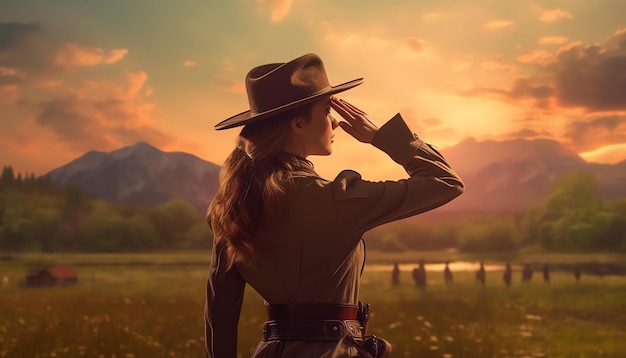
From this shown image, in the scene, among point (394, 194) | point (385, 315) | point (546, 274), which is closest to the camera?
point (394, 194)

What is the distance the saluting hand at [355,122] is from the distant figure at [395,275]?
2.67m

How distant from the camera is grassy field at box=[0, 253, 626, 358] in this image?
13.2ft

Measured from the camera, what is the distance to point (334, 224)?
4.87 feet

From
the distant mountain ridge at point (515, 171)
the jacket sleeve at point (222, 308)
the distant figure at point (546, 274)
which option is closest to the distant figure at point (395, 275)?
the distant mountain ridge at point (515, 171)

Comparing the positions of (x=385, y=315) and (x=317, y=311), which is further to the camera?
(x=385, y=315)

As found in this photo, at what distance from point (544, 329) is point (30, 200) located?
8.77ft

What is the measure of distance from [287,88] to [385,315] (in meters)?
2.69

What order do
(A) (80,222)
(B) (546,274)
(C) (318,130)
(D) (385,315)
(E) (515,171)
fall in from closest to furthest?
(C) (318,130), (D) (385,315), (B) (546,274), (E) (515,171), (A) (80,222)

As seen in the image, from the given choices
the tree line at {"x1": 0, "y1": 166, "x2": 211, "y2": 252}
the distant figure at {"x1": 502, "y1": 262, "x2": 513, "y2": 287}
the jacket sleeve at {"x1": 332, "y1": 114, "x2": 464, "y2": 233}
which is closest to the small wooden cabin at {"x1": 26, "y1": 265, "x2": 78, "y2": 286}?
the tree line at {"x1": 0, "y1": 166, "x2": 211, "y2": 252}

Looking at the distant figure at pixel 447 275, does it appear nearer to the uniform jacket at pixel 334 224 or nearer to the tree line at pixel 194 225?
the tree line at pixel 194 225

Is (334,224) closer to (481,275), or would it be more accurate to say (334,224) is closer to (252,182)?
(252,182)

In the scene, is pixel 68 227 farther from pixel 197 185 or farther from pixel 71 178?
pixel 197 185

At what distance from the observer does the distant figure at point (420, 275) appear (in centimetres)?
418

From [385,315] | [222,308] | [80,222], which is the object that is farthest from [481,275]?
[222,308]
